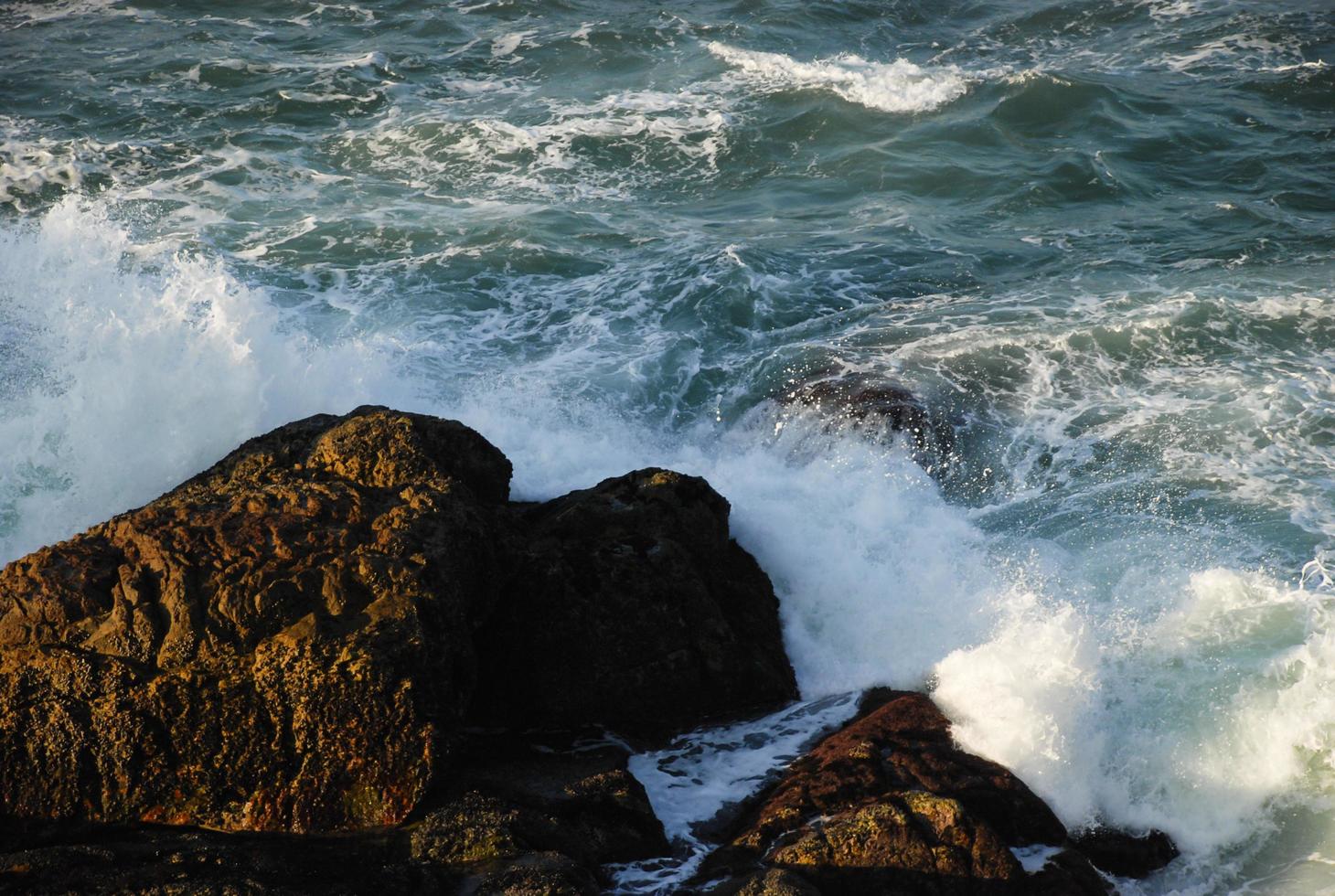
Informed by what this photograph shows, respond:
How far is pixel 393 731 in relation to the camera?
608 cm

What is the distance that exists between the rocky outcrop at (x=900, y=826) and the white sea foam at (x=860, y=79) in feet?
40.8

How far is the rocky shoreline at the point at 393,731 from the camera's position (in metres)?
5.75

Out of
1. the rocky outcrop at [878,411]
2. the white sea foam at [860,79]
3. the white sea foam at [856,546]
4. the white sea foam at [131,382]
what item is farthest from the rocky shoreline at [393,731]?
the white sea foam at [860,79]

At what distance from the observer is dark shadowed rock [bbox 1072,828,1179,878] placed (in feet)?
21.5

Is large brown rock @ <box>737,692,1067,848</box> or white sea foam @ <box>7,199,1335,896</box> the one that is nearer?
large brown rock @ <box>737,692,1067,848</box>

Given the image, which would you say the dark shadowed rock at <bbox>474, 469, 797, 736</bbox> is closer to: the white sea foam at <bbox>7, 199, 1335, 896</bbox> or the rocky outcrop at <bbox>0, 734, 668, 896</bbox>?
the white sea foam at <bbox>7, 199, 1335, 896</bbox>

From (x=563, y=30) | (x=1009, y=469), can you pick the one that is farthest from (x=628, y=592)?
(x=563, y=30)

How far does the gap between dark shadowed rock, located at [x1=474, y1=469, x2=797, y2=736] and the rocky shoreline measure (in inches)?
0.7

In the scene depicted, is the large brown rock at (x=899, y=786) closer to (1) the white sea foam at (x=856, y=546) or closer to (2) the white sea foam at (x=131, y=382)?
(1) the white sea foam at (x=856, y=546)

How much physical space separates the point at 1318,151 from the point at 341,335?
1206 cm

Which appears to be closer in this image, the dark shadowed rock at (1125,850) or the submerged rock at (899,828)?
the submerged rock at (899,828)

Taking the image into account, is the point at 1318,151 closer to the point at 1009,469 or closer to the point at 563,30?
the point at 1009,469

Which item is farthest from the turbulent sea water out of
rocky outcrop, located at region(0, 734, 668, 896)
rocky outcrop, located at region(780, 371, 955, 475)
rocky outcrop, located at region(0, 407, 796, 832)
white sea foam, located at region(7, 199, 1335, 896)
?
rocky outcrop, located at region(0, 407, 796, 832)

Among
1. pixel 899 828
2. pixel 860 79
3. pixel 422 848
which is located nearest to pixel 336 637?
pixel 422 848
